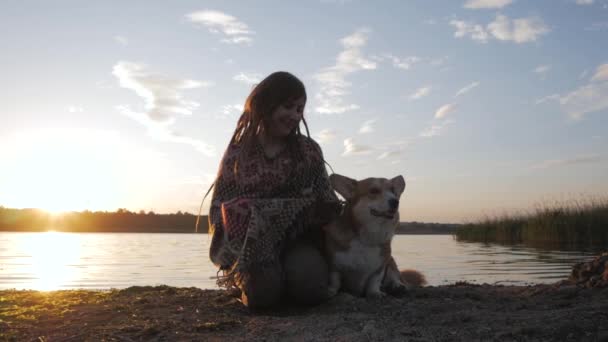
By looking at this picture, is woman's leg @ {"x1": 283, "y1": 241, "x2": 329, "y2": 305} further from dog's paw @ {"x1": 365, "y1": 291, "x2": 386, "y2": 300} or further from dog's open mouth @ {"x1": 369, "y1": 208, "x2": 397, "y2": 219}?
dog's open mouth @ {"x1": 369, "y1": 208, "x2": 397, "y2": 219}

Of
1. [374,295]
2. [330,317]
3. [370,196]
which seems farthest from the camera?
[370,196]

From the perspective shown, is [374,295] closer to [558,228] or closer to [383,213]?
[383,213]

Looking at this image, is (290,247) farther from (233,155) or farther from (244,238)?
(233,155)

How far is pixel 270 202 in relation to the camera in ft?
12.6

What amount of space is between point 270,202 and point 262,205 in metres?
0.07

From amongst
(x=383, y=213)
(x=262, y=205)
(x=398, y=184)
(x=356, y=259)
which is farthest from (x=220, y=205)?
(x=398, y=184)

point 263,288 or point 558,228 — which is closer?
point 263,288

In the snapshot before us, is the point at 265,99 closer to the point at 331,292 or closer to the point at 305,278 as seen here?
the point at 305,278

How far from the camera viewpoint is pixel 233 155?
4074 mm

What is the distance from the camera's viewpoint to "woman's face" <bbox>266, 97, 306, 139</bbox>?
3.96 m

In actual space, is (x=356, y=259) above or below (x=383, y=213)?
below

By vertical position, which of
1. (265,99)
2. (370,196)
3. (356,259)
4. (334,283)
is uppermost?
(265,99)

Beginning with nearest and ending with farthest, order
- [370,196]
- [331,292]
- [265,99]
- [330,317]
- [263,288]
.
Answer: [330,317], [263,288], [265,99], [331,292], [370,196]

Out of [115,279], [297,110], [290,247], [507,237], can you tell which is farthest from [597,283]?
[507,237]
